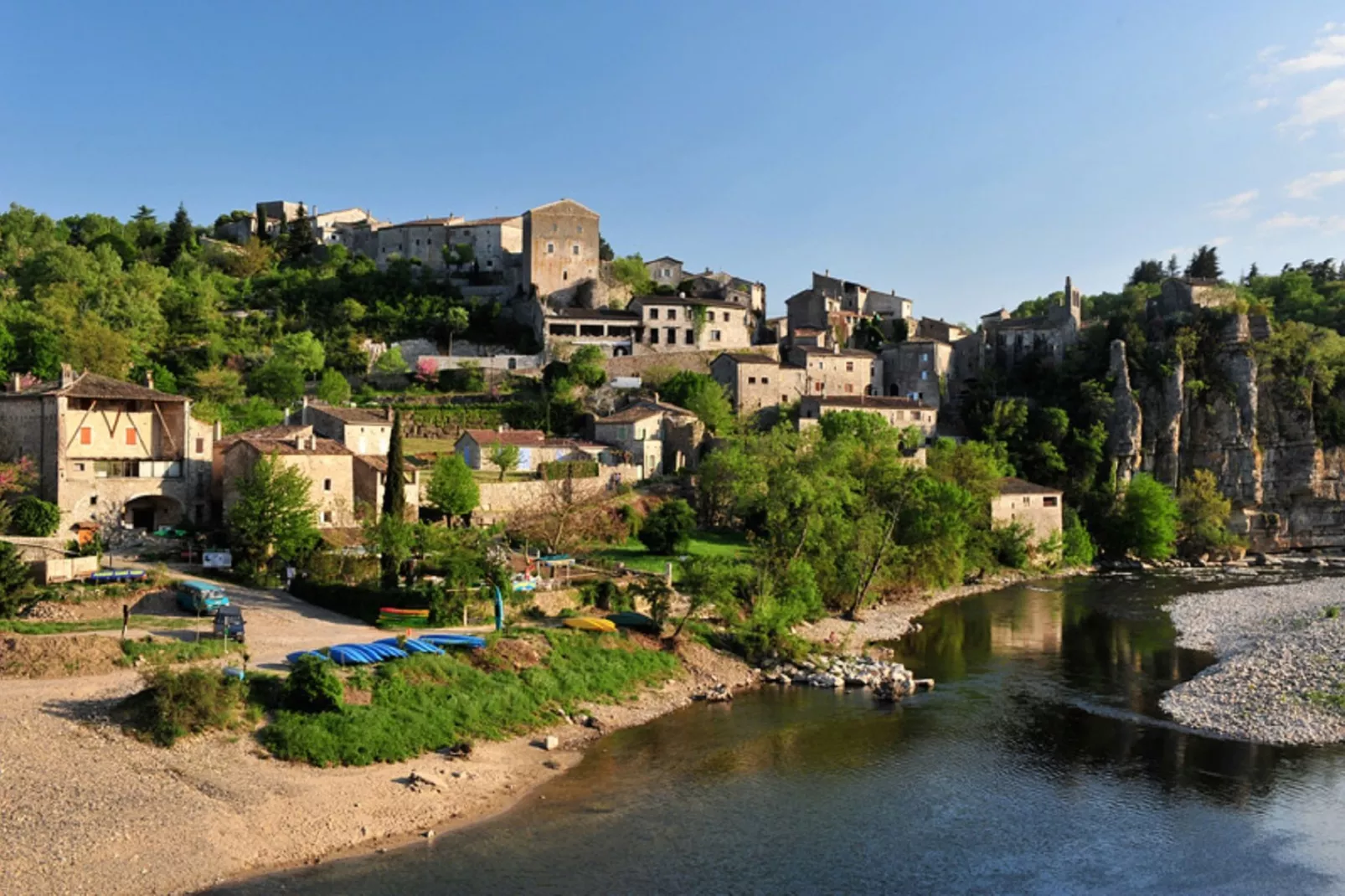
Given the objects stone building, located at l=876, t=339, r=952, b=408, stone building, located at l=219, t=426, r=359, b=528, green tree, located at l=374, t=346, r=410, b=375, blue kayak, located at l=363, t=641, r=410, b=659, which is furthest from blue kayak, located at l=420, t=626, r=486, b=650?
stone building, located at l=876, t=339, r=952, b=408

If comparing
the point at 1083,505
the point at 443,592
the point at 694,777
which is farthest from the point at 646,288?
the point at 694,777

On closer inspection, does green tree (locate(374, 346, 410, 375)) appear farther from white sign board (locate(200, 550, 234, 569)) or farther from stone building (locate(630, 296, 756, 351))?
white sign board (locate(200, 550, 234, 569))

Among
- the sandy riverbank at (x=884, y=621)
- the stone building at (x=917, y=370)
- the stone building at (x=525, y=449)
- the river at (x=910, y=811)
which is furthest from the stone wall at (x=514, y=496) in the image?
the stone building at (x=917, y=370)

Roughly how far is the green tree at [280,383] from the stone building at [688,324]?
2113cm

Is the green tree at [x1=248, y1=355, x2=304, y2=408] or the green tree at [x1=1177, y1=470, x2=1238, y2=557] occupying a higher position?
the green tree at [x1=248, y1=355, x2=304, y2=408]

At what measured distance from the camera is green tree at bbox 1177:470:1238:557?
61.5 m

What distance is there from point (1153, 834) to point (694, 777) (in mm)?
9065

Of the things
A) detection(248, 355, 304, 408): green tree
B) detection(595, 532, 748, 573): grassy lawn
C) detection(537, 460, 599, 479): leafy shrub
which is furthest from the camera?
detection(248, 355, 304, 408): green tree

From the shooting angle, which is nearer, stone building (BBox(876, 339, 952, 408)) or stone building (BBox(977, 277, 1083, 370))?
stone building (BBox(876, 339, 952, 408))

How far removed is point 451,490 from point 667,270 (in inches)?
1732

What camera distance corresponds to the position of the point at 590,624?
31.3 metres

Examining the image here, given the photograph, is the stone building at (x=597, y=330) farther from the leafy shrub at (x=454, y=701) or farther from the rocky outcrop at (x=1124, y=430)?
the leafy shrub at (x=454, y=701)

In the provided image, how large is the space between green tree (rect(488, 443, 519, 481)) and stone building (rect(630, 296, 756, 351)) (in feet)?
68.2

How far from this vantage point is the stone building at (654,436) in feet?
172
